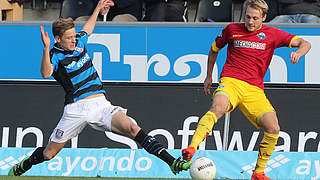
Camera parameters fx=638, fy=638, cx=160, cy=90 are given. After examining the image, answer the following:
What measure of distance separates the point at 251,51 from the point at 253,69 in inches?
8.4

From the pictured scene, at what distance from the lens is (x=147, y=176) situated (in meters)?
8.98

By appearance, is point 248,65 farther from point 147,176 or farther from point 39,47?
point 39,47

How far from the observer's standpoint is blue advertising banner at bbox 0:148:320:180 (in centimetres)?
895

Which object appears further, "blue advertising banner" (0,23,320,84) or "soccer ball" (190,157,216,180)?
"blue advertising banner" (0,23,320,84)

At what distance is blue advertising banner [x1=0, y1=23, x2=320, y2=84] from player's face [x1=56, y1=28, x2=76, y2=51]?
7.53ft

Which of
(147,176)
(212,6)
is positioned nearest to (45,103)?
(147,176)

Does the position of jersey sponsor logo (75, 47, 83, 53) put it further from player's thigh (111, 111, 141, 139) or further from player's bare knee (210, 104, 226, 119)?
player's bare knee (210, 104, 226, 119)

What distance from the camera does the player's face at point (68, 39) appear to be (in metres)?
7.16

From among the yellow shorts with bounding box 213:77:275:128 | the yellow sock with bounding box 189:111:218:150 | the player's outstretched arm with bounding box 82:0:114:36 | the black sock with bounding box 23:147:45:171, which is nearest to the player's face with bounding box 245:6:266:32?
the yellow shorts with bounding box 213:77:275:128

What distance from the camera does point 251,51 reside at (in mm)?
7508

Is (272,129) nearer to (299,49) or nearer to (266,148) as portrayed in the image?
(266,148)

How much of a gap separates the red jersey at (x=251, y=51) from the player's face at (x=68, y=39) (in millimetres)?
1809

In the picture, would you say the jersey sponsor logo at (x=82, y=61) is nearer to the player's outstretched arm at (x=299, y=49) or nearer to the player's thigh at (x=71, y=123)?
the player's thigh at (x=71, y=123)

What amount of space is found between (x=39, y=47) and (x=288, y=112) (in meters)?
3.82
